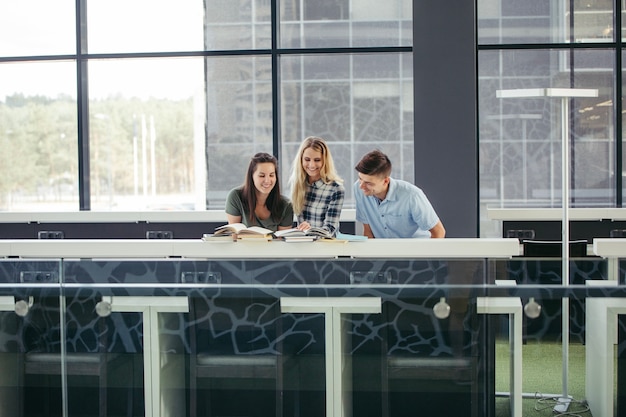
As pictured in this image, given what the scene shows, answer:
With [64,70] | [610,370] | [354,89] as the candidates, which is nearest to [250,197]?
[610,370]

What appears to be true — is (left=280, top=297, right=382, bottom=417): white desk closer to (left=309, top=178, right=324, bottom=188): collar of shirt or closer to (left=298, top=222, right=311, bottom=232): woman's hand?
(left=298, top=222, right=311, bottom=232): woman's hand

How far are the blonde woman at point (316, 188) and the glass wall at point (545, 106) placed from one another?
12.6ft

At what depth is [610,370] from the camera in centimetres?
295

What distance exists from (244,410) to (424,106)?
16.9 feet

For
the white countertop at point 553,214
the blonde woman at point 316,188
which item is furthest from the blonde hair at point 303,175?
the white countertop at point 553,214

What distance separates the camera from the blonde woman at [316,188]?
16.3ft

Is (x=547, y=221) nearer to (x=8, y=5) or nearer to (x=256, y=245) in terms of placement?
(x=256, y=245)

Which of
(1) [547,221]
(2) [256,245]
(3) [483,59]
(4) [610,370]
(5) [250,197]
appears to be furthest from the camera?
(3) [483,59]


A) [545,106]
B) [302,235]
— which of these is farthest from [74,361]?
[545,106]

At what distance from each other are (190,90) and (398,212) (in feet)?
14.3

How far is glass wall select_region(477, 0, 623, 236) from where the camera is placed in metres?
8.48

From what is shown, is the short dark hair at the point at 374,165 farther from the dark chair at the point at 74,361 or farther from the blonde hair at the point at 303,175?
the dark chair at the point at 74,361

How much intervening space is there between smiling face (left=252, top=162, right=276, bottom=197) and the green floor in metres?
2.20

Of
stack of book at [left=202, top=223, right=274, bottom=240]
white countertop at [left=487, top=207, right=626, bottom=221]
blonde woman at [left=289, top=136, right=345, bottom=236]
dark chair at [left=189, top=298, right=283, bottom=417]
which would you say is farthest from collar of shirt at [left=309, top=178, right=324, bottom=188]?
white countertop at [left=487, top=207, right=626, bottom=221]
